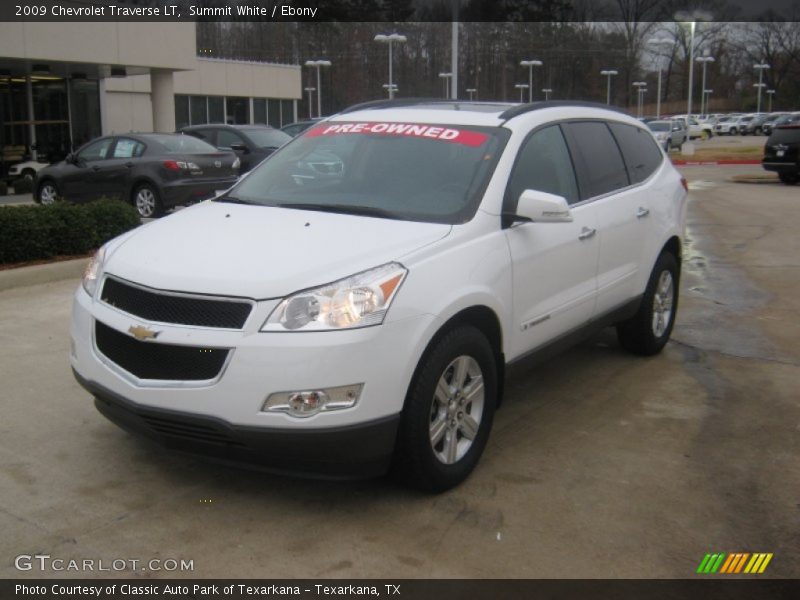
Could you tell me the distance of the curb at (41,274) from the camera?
8.45 metres

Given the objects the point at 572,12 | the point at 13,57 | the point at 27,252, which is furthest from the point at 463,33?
the point at 27,252

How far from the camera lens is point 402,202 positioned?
4.63 meters

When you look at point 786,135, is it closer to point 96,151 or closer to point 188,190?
point 188,190

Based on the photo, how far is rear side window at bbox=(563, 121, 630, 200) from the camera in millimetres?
5543

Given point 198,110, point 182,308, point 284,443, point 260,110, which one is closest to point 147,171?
point 182,308

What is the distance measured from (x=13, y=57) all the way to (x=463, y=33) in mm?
30668

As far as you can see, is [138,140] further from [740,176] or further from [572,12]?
[572,12]

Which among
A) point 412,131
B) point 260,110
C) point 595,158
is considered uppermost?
point 260,110

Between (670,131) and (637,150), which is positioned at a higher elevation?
(637,150)

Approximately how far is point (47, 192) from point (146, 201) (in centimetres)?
240

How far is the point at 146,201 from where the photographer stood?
1399cm

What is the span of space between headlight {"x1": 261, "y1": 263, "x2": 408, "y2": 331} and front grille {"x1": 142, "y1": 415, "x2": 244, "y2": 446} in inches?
19.7

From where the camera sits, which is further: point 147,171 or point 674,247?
point 147,171

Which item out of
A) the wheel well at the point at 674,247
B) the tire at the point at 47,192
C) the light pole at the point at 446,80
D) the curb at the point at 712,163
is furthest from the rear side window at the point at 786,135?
the light pole at the point at 446,80
